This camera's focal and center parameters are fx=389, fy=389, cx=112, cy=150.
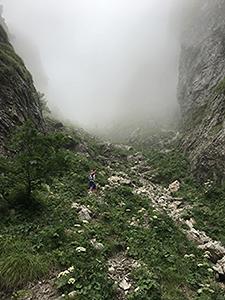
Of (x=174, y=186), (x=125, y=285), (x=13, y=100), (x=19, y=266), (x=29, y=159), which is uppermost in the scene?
(x=174, y=186)

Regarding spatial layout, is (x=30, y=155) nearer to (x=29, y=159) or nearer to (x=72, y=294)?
(x=29, y=159)

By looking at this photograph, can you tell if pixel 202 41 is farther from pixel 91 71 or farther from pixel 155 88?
pixel 91 71

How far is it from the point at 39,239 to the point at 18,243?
92 centimetres

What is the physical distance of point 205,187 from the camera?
2834 centimetres

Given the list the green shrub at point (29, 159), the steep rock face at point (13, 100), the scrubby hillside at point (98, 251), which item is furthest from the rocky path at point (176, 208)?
the steep rock face at point (13, 100)

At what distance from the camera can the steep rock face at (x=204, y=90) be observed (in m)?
31.1

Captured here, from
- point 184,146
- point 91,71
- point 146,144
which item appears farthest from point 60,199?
point 91,71

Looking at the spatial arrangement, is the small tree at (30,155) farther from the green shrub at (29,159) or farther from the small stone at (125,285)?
the small stone at (125,285)

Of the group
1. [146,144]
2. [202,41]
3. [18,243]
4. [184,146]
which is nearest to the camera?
[18,243]

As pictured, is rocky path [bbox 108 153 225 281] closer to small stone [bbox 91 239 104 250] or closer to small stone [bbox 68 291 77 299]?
small stone [bbox 91 239 104 250]

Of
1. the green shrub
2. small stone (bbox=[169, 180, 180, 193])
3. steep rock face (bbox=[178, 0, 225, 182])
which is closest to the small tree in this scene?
the green shrub

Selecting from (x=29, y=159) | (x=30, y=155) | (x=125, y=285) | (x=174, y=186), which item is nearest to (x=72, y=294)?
(x=125, y=285)

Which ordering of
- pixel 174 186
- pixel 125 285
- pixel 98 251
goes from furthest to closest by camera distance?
pixel 174 186 < pixel 98 251 < pixel 125 285

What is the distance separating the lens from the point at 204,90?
5325 cm
